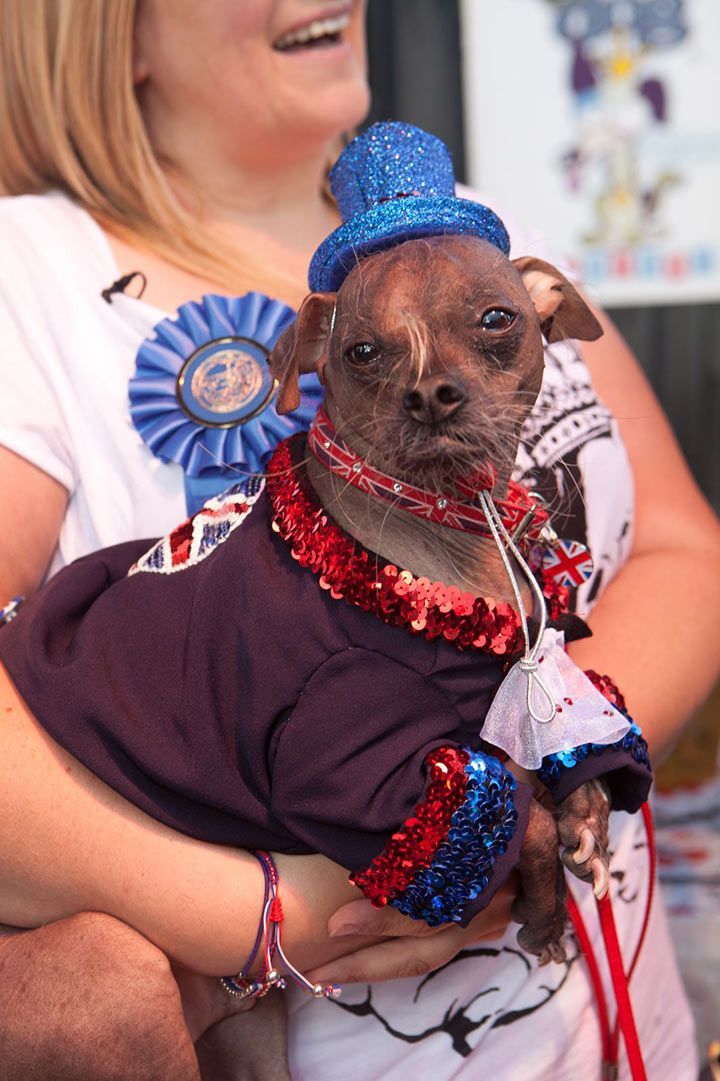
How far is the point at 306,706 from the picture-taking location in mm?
986

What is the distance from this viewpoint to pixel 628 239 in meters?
3.08

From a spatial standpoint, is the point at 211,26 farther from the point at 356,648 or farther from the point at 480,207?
the point at 356,648

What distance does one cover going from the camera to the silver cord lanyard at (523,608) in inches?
39.0

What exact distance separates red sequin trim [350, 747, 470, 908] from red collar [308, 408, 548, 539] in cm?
20

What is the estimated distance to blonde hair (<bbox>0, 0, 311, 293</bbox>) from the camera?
55.1 inches

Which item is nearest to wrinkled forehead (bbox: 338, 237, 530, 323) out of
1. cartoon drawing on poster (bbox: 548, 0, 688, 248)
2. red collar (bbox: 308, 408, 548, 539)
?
red collar (bbox: 308, 408, 548, 539)

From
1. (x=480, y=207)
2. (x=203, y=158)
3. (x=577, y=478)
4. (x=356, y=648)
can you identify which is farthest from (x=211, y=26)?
(x=356, y=648)

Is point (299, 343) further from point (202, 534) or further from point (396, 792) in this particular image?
point (396, 792)

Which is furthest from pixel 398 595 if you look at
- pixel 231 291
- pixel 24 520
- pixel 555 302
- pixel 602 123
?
pixel 602 123

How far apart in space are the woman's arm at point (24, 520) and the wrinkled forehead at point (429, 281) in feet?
1.39

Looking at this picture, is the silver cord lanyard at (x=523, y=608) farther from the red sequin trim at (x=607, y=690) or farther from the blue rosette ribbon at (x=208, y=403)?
the blue rosette ribbon at (x=208, y=403)

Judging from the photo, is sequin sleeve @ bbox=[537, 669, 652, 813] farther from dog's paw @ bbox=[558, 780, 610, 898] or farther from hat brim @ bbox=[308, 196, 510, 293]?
hat brim @ bbox=[308, 196, 510, 293]

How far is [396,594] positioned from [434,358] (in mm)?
202

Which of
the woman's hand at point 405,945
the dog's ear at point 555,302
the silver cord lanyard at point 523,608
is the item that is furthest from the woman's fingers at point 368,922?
the dog's ear at point 555,302
